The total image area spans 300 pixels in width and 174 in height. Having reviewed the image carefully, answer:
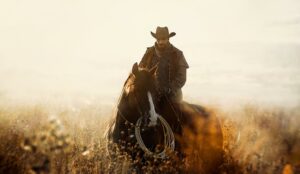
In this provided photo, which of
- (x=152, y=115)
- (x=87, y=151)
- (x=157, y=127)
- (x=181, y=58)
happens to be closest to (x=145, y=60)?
(x=181, y=58)

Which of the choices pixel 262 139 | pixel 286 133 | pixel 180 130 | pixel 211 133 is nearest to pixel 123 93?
pixel 180 130

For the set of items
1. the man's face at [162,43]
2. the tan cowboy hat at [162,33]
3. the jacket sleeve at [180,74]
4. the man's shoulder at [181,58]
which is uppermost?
the tan cowboy hat at [162,33]

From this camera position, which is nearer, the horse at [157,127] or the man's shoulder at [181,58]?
the horse at [157,127]

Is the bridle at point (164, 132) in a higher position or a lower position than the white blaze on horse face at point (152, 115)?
lower

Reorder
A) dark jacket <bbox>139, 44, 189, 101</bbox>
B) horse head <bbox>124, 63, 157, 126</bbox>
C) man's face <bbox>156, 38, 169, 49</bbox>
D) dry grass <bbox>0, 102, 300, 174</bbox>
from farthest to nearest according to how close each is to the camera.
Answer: man's face <bbox>156, 38, 169, 49</bbox> < dark jacket <bbox>139, 44, 189, 101</bbox> < horse head <bbox>124, 63, 157, 126</bbox> < dry grass <bbox>0, 102, 300, 174</bbox>

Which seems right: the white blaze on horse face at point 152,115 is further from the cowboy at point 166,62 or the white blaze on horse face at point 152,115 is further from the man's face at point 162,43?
the man's face at point 162,43

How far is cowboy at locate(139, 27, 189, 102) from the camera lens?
36.1ft

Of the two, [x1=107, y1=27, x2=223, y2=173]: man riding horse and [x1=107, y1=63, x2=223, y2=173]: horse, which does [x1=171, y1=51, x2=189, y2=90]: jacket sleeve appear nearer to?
[x1=107, y1=27, x2=223, y2=173]: man riding horse

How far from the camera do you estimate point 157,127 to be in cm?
994

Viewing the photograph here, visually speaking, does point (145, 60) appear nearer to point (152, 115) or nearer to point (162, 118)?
point (162, 118)

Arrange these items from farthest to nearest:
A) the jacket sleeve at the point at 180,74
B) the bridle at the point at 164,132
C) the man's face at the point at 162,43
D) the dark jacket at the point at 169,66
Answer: the man's face at the point at 162,43 < the jacket sleeve at the point at 180,74 < the dark jacket at the point at 169,66 < the bridle at the point at 164,132

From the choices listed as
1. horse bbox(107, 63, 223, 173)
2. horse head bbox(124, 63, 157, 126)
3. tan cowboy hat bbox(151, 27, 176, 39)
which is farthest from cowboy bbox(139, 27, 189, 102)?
horse head bbox(124, 63, 157, 126)

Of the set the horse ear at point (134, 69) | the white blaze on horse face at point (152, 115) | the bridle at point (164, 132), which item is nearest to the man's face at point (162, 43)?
the horse ear at point (134, 69)

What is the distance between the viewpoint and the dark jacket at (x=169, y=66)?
11.0 meters
